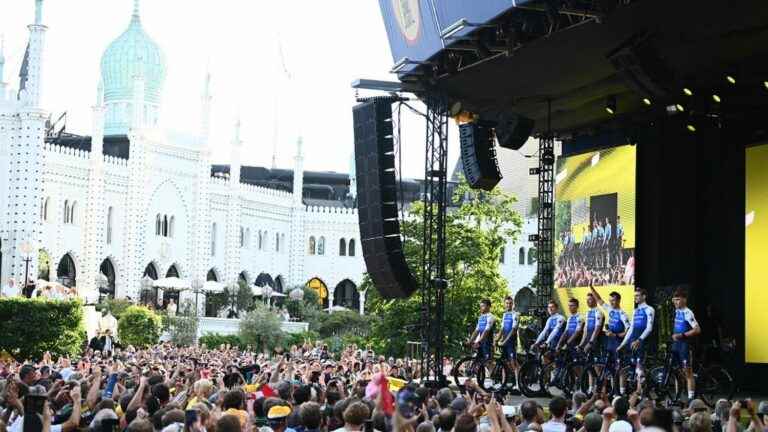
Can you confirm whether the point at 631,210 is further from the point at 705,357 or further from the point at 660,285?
the point at 705,357

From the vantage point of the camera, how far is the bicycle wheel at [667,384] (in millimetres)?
19312

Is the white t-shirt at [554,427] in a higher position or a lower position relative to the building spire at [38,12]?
lower

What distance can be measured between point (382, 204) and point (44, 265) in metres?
41.8

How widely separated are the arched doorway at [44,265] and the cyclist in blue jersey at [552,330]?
43994mm

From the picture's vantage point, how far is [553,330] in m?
21.4

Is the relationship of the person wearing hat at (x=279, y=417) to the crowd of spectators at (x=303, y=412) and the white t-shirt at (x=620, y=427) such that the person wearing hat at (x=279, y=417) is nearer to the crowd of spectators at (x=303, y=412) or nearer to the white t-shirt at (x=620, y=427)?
the crowd of spectators at (x=303, y=412)

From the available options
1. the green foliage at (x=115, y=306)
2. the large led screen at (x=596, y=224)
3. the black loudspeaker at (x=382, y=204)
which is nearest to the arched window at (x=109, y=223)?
the green foliage at (x=115, y=306)

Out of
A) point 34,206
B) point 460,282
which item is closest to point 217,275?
point 34,206

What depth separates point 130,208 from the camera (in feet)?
226

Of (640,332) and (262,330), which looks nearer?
(640,332)

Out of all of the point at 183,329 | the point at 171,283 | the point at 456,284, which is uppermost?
the point at 171,283

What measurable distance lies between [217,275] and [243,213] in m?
4.82

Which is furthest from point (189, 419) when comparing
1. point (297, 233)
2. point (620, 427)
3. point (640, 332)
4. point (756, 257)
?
point (297, 233)

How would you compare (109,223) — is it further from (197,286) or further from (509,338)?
(509,338)
